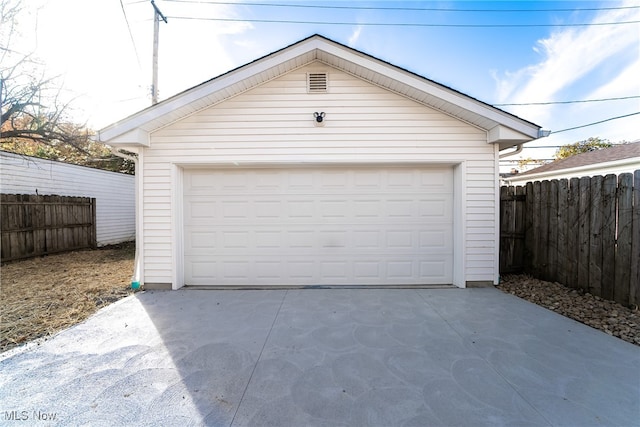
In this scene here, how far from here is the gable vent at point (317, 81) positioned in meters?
4.73

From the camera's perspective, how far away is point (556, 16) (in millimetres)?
8414

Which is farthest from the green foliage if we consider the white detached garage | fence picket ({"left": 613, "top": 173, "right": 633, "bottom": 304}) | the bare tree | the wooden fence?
the wooden fence

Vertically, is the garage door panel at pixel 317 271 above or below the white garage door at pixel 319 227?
below

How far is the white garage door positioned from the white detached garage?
19mm

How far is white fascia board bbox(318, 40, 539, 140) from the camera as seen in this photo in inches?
169

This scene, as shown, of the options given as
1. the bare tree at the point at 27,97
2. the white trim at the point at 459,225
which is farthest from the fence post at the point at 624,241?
the bare tree at the point at 27,97

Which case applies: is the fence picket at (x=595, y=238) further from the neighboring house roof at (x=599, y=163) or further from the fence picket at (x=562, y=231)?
the neighboring house roof at (x=599, y=163)

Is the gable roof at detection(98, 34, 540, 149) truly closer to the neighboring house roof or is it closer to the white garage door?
the white garage door

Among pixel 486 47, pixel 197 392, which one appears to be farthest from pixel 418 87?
pixel 486 47

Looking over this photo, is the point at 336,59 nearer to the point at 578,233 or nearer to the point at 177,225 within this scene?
the point at 177,225

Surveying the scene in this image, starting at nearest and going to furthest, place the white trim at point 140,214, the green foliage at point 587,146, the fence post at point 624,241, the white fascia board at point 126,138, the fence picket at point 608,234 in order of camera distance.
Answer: the fence post at point 624,241 → the fence picket at point 608,234 → the white fascia board at point 126,138 → the white trim at point 140,214 → the green foliage at point 587,146

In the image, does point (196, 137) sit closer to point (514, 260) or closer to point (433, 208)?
point (433, 208)

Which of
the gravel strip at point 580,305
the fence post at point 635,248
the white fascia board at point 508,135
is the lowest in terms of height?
the gravel strip at point 580,305

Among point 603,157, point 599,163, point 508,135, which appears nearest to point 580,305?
point 508,135
